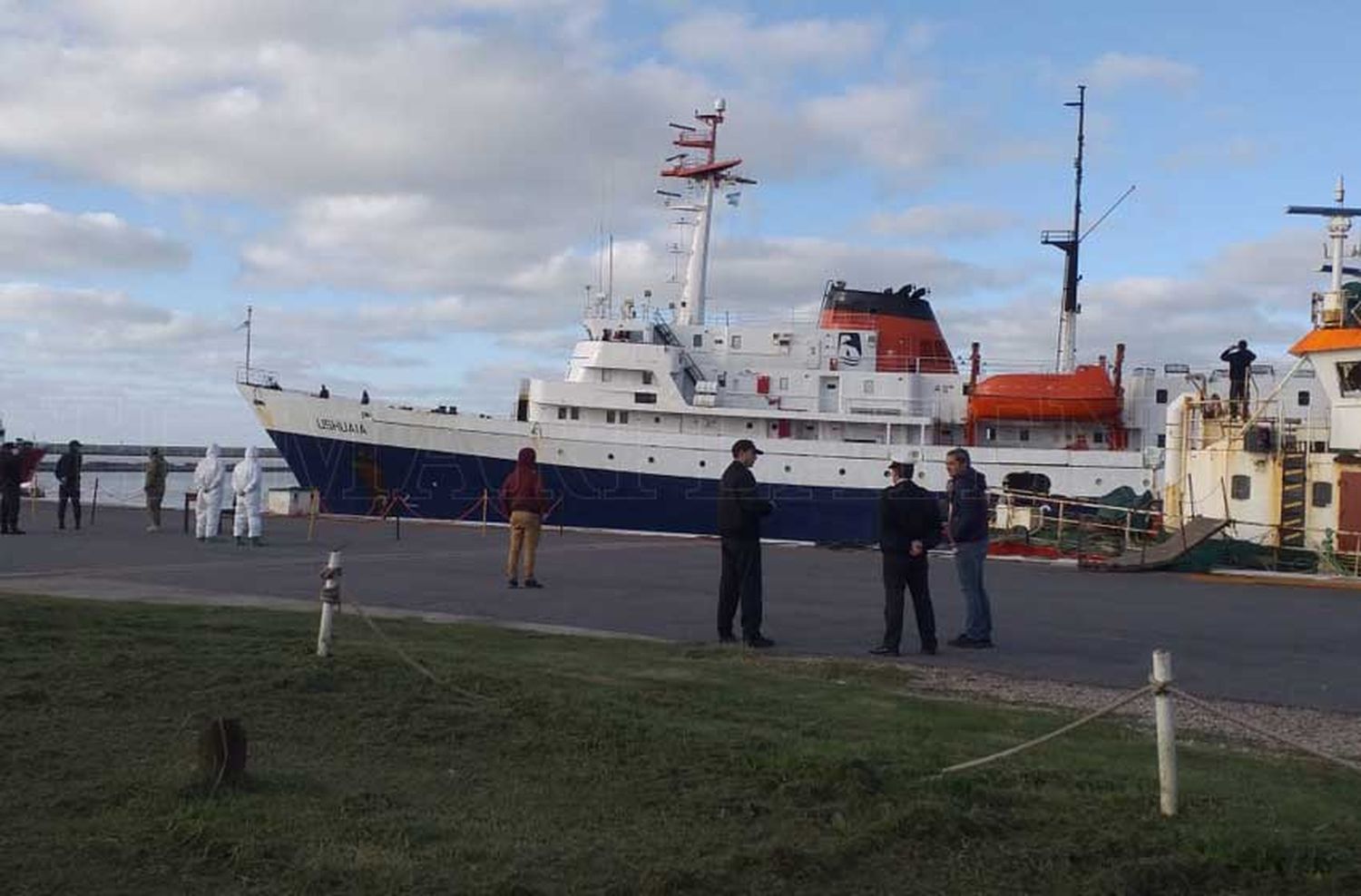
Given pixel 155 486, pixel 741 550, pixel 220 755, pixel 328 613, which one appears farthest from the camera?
pixel 155 486

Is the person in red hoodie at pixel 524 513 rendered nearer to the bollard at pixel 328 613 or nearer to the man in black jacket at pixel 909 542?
the man in black jacket at pixel 909 542

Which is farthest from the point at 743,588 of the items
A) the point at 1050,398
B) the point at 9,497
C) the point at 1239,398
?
the point at 1050,398

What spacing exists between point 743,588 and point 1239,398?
62.2 feet

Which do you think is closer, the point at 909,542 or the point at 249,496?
the point at 909,542

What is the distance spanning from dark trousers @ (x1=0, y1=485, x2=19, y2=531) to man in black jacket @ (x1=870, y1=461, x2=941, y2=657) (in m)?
16.4

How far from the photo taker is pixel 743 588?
11133 mm

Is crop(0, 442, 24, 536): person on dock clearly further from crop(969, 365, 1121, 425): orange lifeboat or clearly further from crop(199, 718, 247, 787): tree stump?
crop(969, 365, 1121, 425): orange lifeboat

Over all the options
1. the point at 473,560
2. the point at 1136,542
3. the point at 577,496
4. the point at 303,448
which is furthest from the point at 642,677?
the point at 303,448

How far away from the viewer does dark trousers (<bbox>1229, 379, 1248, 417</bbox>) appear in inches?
1009

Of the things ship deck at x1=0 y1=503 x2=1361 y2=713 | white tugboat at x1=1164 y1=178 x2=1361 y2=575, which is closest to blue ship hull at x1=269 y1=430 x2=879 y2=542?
white tugboat at x1=1164 y1=178 x2=1361 y2=575

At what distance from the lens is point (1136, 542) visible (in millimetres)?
25438

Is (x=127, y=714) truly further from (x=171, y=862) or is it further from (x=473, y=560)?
(x=473, y=560)

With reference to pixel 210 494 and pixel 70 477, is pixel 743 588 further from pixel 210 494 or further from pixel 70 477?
pixel 70 477

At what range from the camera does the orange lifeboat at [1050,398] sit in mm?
33656
